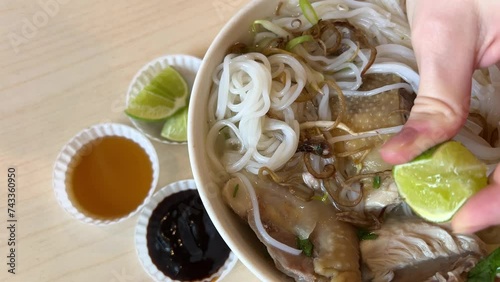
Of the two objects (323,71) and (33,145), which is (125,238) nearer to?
(33,145)

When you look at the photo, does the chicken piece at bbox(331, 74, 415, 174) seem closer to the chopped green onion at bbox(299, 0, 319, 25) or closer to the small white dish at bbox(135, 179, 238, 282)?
the chopped green onion at bbox(299, 0, 319, 25)

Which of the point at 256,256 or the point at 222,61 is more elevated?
the point at 222,61

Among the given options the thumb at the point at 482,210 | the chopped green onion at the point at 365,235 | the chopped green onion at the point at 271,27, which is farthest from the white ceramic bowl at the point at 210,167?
the thumb at the point at 482,210

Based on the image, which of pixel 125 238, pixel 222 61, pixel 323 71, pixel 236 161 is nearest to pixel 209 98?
pixel 222 61

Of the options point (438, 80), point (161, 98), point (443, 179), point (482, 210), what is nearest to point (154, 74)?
point (161, 98)

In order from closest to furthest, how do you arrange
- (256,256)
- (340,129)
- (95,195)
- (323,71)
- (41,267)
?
(256,256) < (340,129) < (323,71) < (41,267) < (95,195)

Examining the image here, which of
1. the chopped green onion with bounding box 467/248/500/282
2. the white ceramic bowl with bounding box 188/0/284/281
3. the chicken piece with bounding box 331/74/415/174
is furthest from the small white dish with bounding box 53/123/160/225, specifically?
the chopped green onion with bounding box 467/248/500/282
